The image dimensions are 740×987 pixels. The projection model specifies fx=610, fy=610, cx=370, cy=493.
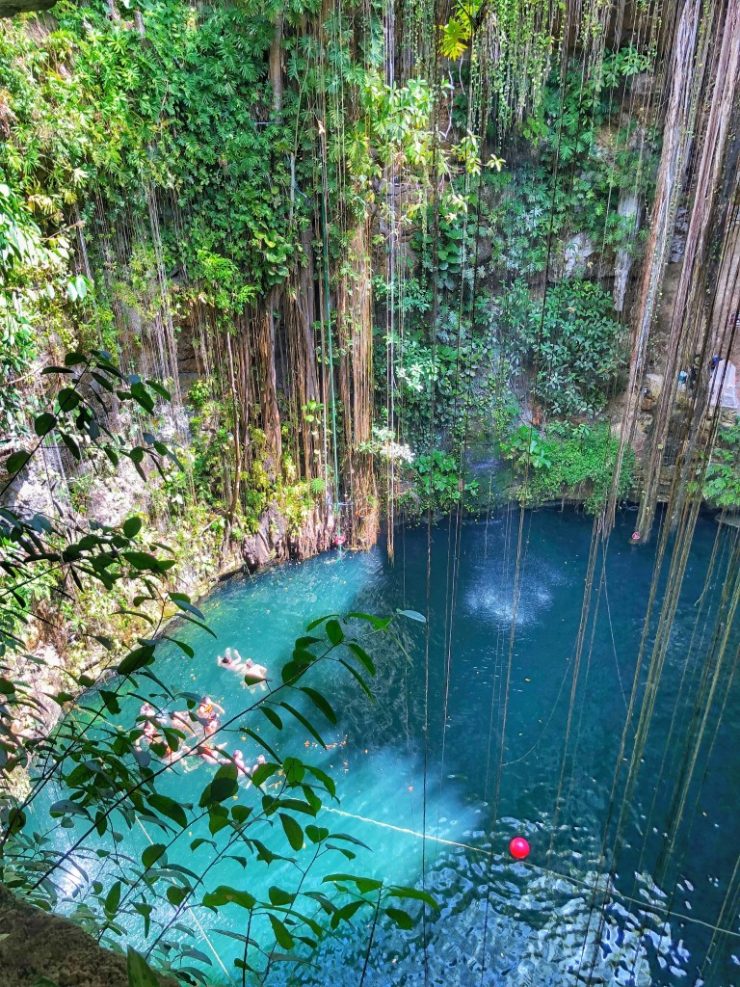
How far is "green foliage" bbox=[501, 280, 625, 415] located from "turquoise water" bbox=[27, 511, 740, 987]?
63.7 inches

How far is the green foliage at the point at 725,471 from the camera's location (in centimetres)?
514

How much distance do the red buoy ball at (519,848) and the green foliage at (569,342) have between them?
3.96m

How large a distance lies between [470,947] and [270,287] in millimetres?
4105

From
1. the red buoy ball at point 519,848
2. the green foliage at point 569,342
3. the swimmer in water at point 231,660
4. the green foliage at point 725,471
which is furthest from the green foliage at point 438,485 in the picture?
the red buoy ball at point 519,848

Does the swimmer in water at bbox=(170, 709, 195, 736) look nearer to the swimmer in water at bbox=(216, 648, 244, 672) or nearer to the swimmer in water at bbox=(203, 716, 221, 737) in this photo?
the swimmer in water at bbox=(203, 716, 221, 737)

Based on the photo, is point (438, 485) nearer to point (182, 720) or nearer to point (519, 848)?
point (519, 848)

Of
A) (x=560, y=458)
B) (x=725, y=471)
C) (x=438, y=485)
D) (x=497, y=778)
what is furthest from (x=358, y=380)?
(x=725, y=471)

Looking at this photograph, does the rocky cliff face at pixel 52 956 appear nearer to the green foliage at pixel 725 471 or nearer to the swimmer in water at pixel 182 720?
the swimmer in water at pixel 182 720

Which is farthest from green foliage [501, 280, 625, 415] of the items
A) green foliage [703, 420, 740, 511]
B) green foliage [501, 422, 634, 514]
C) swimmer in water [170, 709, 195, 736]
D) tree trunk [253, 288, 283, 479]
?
swimmer in water [170, 709, 195, 736]

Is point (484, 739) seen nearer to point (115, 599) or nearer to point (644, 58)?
point (115, 599)

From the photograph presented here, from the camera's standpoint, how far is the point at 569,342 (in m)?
5.79

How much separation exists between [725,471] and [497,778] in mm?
3586

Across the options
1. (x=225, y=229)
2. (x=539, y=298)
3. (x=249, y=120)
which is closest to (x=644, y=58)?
(x=539, y=298)

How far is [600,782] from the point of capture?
323 cm
